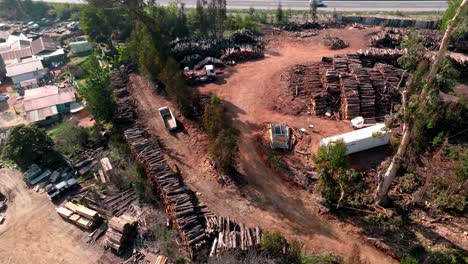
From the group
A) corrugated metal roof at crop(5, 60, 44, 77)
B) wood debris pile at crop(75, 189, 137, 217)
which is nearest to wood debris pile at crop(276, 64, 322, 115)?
wood debris pile at crop(75, 189, 137, 217)

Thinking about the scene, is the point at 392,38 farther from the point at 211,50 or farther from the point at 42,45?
the point at 42,45

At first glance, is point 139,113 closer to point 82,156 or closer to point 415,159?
point 82,156

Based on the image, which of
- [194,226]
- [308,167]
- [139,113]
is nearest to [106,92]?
[139,113]

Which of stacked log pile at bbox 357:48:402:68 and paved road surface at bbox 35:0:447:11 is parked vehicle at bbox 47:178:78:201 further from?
paved road surface at bbox 35:0:447:11

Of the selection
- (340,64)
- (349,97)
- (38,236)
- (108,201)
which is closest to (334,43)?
(340,64)

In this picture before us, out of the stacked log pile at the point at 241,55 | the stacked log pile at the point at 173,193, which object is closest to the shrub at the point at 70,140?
the stacked log pile at the point at 173,193
